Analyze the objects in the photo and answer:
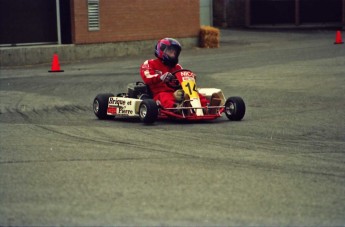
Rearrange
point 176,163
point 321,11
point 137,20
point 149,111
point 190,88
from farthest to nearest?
point 321,11 → point 137,20 → point 190,88 → point 149,111 → point 176,163

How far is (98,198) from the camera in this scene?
745 centimetres

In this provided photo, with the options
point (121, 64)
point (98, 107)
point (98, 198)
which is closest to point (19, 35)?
point (121, 64)

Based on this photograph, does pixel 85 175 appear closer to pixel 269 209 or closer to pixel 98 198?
pixel 98 198

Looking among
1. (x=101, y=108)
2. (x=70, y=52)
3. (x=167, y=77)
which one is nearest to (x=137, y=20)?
(x=70, y=52)

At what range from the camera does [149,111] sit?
1287 cm

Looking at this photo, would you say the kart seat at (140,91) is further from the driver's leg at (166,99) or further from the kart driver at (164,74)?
the driver's leg at (166,99)

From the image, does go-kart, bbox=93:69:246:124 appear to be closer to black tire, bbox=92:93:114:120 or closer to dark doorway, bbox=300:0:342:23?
black tire, bbox=92:93:114:120

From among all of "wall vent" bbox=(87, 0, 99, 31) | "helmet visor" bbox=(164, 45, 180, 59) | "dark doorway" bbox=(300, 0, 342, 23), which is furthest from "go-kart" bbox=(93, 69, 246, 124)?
"dark doorway" bbox=(300, 0, 342, 23)

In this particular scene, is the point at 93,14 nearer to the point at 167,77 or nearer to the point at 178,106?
the point at 167,77

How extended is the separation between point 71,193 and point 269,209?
176cm

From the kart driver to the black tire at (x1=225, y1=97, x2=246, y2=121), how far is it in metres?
0.41

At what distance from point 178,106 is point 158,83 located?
0.69 m

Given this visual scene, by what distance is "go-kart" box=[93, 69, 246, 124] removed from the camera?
13109 mm

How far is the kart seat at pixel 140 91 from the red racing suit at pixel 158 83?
92 mm
